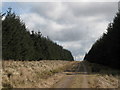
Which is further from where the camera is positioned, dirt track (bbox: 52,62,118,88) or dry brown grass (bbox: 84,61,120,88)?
dry brown grass (bbox: 84,61,120,88)

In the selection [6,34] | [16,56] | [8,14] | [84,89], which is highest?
[8,14]

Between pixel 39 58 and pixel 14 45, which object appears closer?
pixel 14 45

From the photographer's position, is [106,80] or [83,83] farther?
[106,80]

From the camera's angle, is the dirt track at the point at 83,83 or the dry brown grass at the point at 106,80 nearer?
the dirt track at the point at 83,83

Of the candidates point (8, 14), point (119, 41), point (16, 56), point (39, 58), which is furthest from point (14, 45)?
point (39, 58)

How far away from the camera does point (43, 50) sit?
83688mm

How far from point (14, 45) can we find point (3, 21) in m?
5.42

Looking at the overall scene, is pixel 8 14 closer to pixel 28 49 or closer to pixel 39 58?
pixel 28 49

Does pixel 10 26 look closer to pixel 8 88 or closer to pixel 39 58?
pixel 39 58

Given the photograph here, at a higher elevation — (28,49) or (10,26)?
(10,26)

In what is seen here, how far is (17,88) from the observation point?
48.9 feet

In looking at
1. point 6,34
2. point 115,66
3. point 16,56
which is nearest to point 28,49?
point 16,56

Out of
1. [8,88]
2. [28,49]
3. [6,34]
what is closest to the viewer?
[8,88]

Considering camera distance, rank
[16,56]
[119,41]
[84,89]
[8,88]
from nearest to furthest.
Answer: [8,88], [84,89], [119,41], [16,56]
